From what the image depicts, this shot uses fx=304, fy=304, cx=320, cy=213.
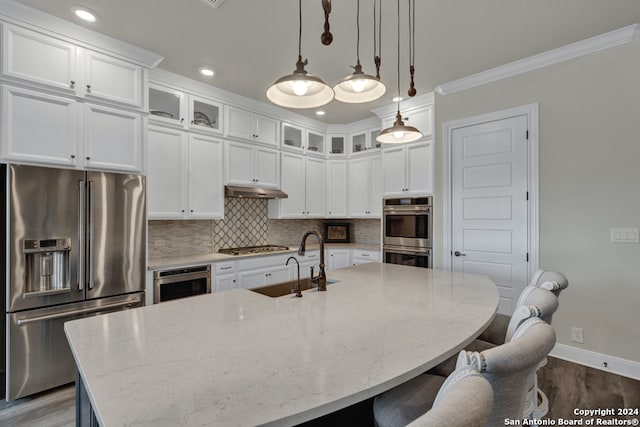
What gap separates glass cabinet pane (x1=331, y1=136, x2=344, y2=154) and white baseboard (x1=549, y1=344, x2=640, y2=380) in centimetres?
365

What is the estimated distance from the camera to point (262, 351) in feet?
3.41

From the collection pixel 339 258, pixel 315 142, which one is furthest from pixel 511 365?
pixel 315 142

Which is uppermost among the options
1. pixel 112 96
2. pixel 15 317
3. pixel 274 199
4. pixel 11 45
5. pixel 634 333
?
pixel 11 45

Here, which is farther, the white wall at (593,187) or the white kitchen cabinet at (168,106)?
the white kitchen cabinet at (168,106)

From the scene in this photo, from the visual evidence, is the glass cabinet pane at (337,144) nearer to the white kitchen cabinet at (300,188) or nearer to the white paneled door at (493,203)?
the white kitchen cabinet at (300,188)

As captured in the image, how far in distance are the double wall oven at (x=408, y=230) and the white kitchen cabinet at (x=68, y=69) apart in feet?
10.0

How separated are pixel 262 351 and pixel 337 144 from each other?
14.0 ft

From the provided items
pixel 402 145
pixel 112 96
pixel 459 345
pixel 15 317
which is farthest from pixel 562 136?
pixel 15 317

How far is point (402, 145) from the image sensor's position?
12.9 ft

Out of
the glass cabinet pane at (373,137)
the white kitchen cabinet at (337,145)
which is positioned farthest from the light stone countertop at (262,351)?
the white kitchen cabinet at (337,145)

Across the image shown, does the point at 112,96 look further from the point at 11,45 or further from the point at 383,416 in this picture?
the point at 383,416

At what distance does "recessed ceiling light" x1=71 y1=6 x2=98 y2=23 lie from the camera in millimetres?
2152

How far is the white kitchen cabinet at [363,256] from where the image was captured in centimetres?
429

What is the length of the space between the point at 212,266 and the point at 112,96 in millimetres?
1800
